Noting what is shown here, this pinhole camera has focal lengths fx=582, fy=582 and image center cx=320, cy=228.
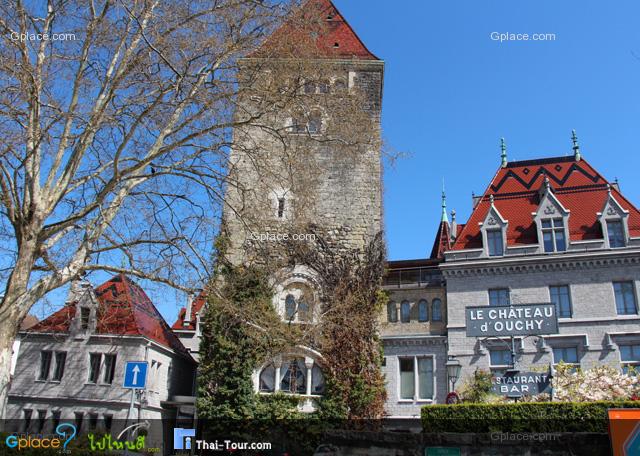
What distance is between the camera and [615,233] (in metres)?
23.8

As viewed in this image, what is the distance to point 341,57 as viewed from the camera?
27.4 metres

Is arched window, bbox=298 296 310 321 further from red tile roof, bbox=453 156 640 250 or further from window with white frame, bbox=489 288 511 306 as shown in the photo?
window with white frame, bbox=489 288 511 306

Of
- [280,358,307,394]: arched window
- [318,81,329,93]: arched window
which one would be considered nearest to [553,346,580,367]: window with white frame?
[280,358,307,394]: arched window

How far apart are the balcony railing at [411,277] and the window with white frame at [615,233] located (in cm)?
706

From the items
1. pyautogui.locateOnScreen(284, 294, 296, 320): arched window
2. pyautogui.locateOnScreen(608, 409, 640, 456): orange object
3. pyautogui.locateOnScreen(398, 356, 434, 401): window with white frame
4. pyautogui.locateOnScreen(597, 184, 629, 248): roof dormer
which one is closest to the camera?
pyautogui.locateOnScreen(608, 409, 640, 456): orange object

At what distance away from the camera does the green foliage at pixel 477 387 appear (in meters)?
22.0

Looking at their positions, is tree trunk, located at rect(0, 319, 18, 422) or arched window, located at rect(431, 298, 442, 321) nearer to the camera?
tree trunk, located at rect(0, 319, 18, 422)

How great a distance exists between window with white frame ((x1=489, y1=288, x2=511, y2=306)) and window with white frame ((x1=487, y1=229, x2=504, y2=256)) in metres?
1.59

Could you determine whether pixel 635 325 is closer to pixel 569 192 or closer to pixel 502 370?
pixel 502 370

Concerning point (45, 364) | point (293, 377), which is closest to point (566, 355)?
point (293, 377)

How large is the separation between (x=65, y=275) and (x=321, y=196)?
1580 centimetres

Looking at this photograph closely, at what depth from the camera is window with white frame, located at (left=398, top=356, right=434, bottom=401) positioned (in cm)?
2397

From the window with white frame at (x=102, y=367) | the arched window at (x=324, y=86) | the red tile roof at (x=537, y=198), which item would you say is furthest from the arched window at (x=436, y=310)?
the arched window at (x=324, y=86)

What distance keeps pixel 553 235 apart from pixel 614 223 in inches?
94.9
